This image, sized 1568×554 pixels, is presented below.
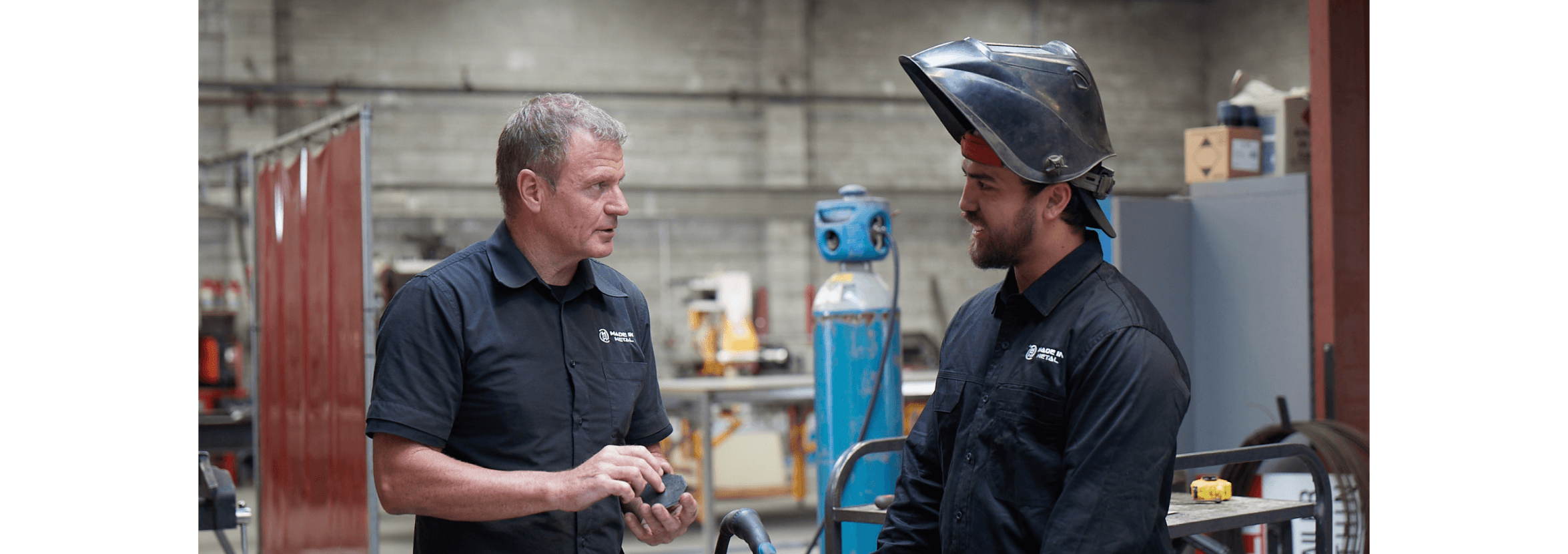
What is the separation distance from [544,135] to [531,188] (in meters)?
0.09

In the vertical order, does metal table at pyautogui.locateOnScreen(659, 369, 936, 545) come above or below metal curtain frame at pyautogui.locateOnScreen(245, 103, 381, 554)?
below

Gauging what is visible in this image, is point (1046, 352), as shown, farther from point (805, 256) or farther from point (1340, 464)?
point (805, 256)

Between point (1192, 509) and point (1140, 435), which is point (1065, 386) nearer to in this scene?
point (1140, 435)

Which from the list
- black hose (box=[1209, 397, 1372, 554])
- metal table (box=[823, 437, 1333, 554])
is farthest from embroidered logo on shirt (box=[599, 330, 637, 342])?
black hose (box=[1209, 397, 1372, 554])

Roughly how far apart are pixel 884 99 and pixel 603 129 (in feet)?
32.6

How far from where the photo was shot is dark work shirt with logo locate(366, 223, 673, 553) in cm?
166

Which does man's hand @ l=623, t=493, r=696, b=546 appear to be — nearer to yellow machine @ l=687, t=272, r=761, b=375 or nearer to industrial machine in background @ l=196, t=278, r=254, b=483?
yellow machine @ l=687, t=272, r=761, b=375

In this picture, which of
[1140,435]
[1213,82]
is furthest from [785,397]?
[1213,82]

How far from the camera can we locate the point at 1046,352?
1.50 m

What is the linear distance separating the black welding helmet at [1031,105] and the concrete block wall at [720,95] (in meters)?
8.53

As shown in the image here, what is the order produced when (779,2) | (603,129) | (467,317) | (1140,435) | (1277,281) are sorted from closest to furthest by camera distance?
1. (1140,435)
2. (467,317)
3. (603,129)
4. (1277,281)
5. (779,2)

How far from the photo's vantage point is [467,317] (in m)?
1.73

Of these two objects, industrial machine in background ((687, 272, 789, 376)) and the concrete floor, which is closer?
the concrete floor

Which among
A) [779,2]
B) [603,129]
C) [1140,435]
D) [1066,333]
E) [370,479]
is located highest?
[779,2]
